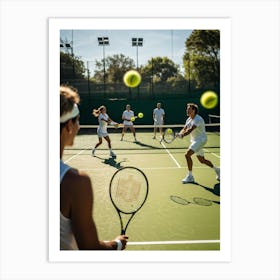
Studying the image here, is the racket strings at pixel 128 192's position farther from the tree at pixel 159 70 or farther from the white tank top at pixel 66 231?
the tree at pixel 159 70

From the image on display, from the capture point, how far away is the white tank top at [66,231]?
1.39m

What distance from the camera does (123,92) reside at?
13.1 m

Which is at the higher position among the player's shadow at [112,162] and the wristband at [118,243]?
the player's shadow at [112,162]

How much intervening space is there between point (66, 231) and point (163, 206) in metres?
2.41

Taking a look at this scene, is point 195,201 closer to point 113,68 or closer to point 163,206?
point 163,206

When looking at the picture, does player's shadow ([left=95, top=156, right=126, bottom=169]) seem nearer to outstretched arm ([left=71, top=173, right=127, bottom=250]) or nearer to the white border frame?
the white border frame

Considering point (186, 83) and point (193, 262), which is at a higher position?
point (186, 83)

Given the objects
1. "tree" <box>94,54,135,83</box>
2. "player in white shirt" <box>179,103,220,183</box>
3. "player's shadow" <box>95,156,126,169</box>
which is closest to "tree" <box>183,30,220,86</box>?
"tree" <box>94,54,135,83</box>

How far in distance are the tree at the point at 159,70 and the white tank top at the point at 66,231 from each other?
11432mm
